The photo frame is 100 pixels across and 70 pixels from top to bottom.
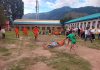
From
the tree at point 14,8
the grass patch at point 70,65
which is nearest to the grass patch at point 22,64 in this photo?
the grass patch at point 70,65

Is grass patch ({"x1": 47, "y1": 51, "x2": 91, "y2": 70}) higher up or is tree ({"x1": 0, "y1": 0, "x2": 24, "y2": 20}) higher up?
tree ({"x1": 0, "y1": 0, "x2": 24, "y2": 20})

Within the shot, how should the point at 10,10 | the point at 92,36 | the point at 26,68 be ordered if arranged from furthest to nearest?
the point at 10,10, the point at 92,36, the point at 26,68

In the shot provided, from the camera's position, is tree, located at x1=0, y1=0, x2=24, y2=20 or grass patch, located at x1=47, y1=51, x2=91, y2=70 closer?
grass patch, located at x1=47, y1=51, x2=91, y2=70

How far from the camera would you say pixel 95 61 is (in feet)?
35.7

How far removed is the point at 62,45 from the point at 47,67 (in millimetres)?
7439

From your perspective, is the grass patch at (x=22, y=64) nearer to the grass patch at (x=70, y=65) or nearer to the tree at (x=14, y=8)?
the grass patch at (x=70, y=65)

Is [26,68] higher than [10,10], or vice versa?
[10,10]

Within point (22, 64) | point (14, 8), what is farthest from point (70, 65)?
point (14, 8)

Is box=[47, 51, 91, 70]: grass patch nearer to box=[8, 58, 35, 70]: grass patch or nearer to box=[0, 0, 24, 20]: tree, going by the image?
box=[8, 58, 35, 70]: grass patch

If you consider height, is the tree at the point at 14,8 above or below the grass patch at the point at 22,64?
above

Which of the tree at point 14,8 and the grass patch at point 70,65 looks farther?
the tree at point 14,8

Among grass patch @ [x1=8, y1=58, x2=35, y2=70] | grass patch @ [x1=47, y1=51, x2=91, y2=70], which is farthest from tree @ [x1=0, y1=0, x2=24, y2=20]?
grass patch @ [x1=47, y1=51, x2=91, y2=70]

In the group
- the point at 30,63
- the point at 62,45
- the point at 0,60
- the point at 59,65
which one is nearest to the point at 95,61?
the point at 59,65

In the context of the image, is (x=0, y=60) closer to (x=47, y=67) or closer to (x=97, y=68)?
(x=47, y=67)
